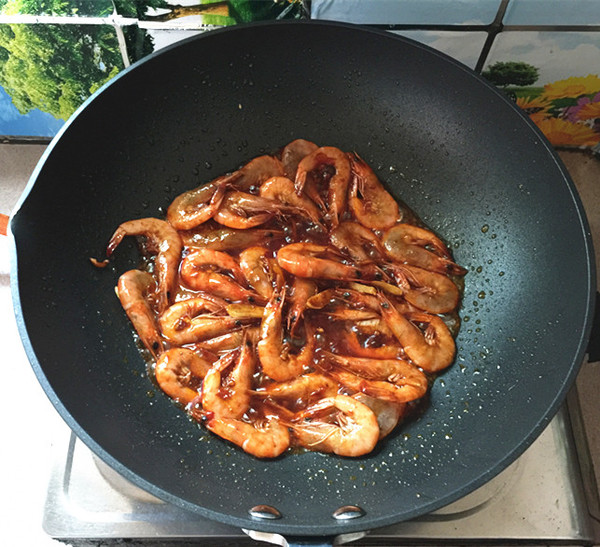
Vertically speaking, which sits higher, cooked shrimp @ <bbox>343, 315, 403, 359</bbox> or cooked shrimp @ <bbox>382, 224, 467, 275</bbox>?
cooked shrimp @ <bbox>382, 224, 467, 275</bbox>

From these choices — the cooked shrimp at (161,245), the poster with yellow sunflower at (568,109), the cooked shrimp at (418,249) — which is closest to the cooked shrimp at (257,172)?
the cooked shrimp at (161,245)

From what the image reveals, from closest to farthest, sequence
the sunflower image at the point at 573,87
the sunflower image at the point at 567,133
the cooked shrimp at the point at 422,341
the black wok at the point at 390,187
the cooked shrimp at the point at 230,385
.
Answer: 1. the black wok at the point at 390,187
2. the cooked shrimp at the point at 230,385
3. the cooked shrimp at the point at 422,341
4. the sunflower image at the point at 573,87
5. the sunflower image at the point at 567,133

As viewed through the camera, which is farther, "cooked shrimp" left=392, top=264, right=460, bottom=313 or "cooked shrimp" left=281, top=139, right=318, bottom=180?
"cooked shrimp" left=281, top=139, right=318, bottom=180

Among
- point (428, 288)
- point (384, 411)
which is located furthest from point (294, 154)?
point (384, 411)

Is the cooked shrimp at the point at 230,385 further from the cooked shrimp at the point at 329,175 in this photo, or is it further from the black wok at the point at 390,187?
the cooked shrimp at the point at 329,175

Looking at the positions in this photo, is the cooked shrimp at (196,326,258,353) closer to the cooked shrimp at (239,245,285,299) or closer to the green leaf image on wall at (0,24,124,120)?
the cooked shrimp at (239,245,285,299)

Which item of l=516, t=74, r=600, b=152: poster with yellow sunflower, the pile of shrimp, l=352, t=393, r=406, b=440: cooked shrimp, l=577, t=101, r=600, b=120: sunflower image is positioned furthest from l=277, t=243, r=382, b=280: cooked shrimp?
l=577, t=101, r=600, b=120: sunflower image

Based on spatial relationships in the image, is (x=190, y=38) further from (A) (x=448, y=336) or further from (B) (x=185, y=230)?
(A) (x=448, y=336)
